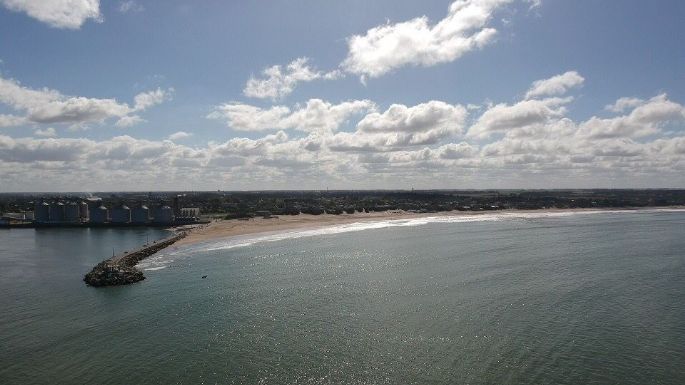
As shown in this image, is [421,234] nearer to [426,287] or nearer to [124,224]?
[426,287]

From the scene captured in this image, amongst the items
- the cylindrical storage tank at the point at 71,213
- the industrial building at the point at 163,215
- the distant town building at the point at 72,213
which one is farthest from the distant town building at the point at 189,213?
the cylindrical storage tank at the point at 71,213

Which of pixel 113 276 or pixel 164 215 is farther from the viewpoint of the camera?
pixel 164 215

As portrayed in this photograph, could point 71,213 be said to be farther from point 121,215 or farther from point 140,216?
point 140,216

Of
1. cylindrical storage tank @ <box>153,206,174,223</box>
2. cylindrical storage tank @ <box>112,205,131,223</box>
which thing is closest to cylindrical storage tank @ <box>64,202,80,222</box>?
cylindrical storage tank @ <box>112,205,131,223</box>

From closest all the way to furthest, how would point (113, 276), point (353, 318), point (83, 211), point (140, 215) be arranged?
point (353, 318) < point (113, 276) < point (140, 215) < point (83, 211)

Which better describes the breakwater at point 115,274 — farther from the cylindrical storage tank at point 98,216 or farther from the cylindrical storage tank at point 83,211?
the cylindrical storage tank at point 83,211

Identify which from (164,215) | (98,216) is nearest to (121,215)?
(98,216)
